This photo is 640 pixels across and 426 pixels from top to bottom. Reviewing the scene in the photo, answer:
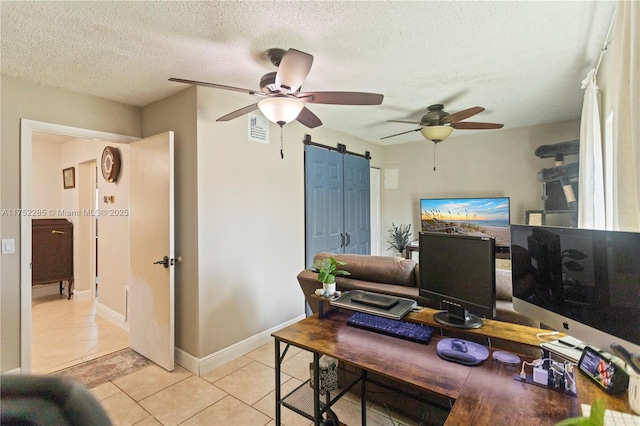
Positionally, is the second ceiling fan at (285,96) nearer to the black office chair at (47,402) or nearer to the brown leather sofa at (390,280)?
the brown leather sofa at (390,280)

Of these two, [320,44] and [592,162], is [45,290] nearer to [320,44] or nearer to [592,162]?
[320,44]

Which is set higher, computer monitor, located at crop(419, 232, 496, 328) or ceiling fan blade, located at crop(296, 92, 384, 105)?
ceiling fan blade, located at crop(296, 92, 384, 105)

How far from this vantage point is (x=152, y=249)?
2750 millimetres

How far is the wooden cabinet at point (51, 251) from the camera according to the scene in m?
4.30

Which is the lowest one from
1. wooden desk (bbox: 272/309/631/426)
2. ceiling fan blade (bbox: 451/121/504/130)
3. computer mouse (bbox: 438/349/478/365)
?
wooden desk (bbox: 272/309/631/426)

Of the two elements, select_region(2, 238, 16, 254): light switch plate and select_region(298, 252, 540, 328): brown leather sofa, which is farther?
select_region(2, 238, 16, 254): light switch plate

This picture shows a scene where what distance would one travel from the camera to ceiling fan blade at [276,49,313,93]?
1546mm

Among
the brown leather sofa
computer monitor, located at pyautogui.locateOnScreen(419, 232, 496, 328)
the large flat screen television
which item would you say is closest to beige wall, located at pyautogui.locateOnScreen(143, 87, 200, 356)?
the brown leather sofa

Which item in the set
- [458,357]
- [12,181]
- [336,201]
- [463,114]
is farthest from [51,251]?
[463,114]

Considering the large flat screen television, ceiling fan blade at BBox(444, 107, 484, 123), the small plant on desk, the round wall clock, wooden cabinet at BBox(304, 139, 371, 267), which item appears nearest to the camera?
the small plant on desk

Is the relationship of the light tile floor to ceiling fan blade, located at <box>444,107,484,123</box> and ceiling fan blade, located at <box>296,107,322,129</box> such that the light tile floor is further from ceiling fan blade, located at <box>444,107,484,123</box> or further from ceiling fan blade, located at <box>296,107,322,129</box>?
ceiling fan blade, located at <box>444,107,484,123</box>

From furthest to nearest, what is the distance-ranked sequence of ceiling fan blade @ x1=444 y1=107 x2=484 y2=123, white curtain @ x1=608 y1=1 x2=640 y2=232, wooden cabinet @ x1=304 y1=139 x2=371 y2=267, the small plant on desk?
1. wooden cabinet @ x1=304 y1=139 x2=371 y2=267
2. ceiling fan blade @ x1=444 y1=107 x2=484 y2=123
3. white curtain @ x1=608 y1=1 x2=640 y2=232
4. the small plant on desk

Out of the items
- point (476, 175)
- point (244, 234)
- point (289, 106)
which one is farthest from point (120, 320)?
point (476, 175)

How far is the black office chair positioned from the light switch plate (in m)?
2.83
